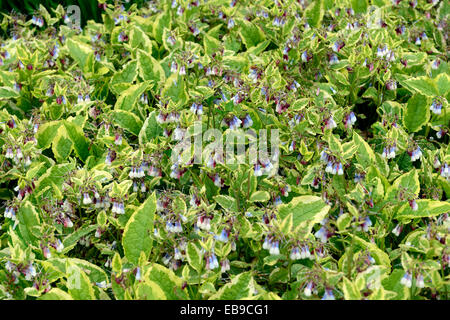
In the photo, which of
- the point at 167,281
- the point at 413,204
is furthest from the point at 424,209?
the point at 167,281

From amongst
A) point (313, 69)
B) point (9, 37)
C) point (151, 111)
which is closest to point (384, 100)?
point (313, 69)

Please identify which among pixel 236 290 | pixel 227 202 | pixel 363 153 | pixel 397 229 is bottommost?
pixel 236 290

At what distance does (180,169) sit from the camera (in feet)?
9.53

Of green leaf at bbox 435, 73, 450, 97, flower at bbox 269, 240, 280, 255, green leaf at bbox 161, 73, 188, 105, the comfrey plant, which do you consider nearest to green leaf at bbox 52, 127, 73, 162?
the comfrey plant

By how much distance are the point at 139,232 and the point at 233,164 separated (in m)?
0.55

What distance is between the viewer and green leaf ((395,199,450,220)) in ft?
8.88

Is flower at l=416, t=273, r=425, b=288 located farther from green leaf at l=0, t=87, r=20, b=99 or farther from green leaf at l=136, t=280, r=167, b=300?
green leaf at l=0, t=87, r=20, b=99

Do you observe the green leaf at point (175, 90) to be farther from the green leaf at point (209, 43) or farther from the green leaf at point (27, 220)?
the green leaf at point (27, 220)

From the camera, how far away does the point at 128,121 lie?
355 cm

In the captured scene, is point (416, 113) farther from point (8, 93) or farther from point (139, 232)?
point (8, 93)

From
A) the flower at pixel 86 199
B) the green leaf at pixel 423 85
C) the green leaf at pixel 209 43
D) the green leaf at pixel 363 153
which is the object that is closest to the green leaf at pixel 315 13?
the green leaf at pixel 209 43

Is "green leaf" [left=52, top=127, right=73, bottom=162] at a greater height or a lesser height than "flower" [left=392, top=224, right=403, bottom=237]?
greater

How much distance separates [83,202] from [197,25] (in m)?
1.99

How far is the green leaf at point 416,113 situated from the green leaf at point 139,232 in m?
1.67
